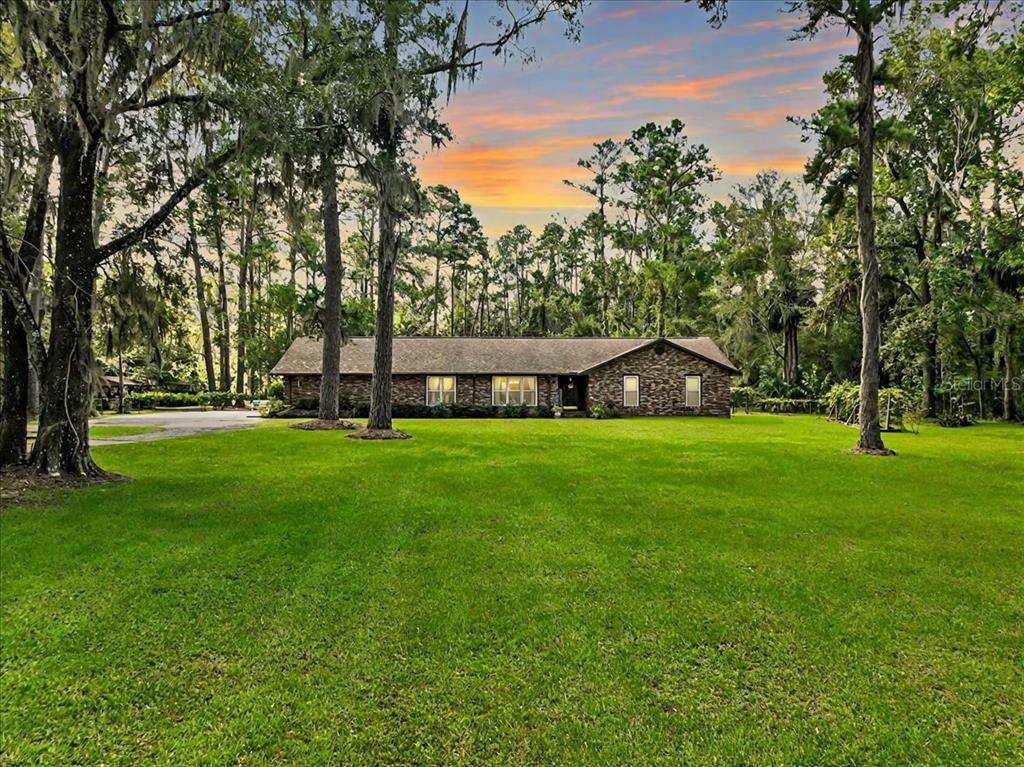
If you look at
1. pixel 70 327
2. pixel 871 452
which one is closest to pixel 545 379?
pixel 871 452

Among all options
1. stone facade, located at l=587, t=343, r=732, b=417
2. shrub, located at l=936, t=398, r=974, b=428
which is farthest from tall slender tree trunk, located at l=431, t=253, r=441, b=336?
shrub, located at l=936, t=398, r=974, b=428

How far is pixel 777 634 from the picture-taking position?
4.02 metres

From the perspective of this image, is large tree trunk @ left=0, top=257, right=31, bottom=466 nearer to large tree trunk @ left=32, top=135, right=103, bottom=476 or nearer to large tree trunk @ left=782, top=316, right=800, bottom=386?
large tree trunk @ left=32, top=135, right=103, bottom=476

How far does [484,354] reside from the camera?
2683cm

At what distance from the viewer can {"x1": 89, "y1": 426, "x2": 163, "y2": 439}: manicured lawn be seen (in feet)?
49.6

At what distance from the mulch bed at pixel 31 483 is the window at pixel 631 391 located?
20.2m

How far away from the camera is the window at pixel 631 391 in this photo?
2530 centimetres

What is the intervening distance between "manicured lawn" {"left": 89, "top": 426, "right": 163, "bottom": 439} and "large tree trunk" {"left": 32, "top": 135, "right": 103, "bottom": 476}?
7.41 metres

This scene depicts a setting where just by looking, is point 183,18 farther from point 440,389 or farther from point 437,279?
point 437,279

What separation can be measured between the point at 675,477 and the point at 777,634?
5577mm

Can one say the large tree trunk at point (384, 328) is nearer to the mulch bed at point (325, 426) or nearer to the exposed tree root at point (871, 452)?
the mulch bed at point (325, 426)

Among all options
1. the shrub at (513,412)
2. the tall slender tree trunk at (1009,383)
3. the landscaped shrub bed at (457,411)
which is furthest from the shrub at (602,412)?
the tall slender tree trunk at (1009,383)

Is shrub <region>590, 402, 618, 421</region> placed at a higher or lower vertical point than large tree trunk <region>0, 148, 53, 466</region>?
lower

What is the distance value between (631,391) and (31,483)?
21.6m
